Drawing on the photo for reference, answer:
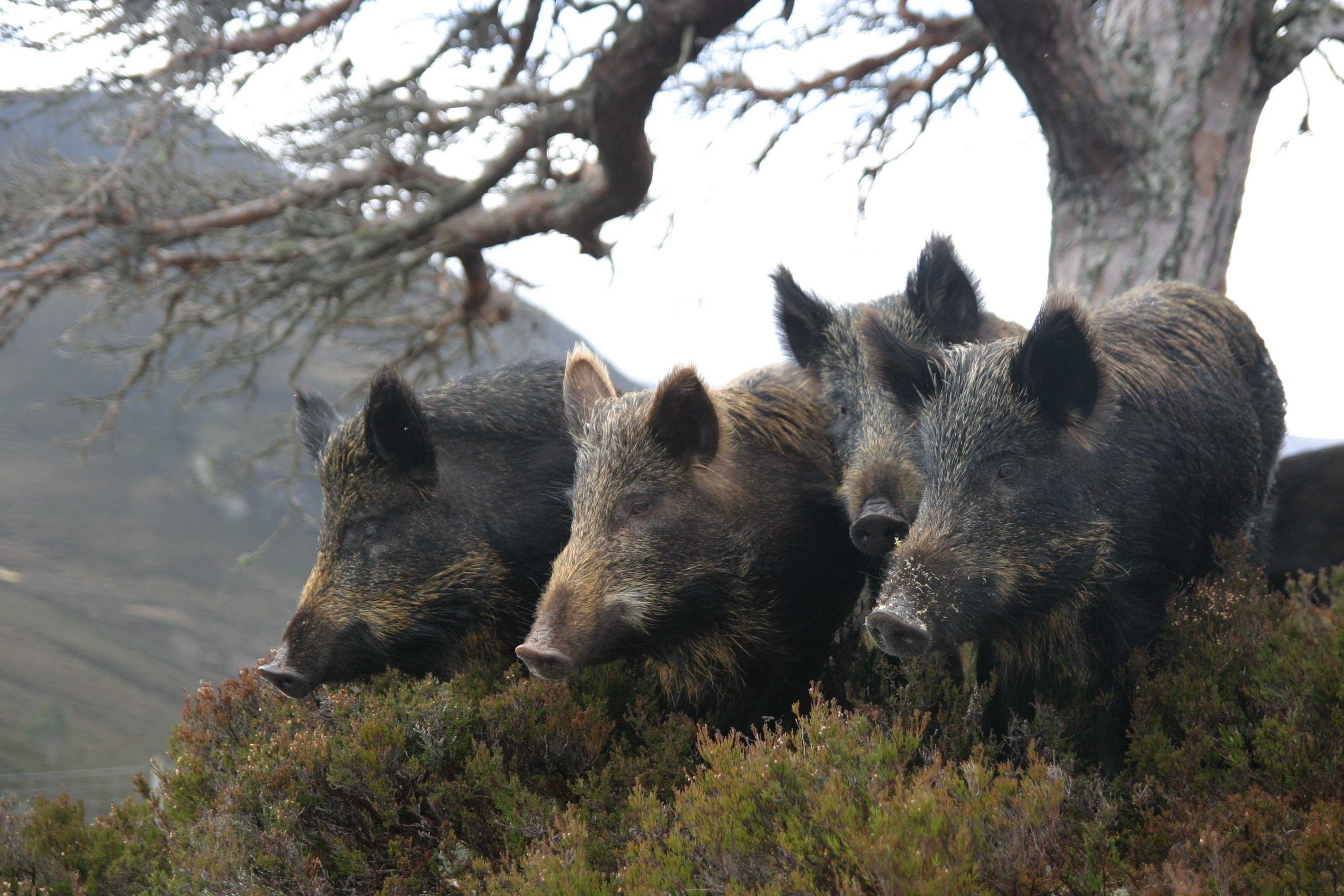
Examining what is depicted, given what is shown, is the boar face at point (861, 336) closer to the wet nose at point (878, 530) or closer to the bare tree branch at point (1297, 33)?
the wet nose at point (878, 530)

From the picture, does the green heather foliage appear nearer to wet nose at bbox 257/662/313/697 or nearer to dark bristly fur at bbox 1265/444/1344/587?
wet nose at bbox 257/662/313/697

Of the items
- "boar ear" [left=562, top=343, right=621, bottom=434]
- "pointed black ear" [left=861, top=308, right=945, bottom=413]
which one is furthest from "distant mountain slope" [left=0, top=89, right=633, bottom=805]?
"pointed black ear" [left=861, top=308, right=945, bottom=413]

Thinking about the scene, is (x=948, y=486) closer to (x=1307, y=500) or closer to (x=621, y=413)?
(x=621, y=413)

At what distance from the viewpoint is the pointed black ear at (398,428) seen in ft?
12.8

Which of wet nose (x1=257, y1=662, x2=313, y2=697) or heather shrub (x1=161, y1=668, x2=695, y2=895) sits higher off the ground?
wet nose (x1=257, y1=662, x2=313, y2=697)

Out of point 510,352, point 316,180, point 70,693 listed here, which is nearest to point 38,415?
point 70,693

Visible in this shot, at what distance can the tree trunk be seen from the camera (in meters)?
7.28

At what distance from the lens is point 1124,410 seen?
132 inches

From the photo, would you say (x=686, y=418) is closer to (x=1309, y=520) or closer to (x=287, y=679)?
(x=287, y=679)

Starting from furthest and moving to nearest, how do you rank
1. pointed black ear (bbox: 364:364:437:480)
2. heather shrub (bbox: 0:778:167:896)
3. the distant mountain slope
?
1. the distant mountain slope
2. heather shrub (bbox: 0:778:167:896)
3. pointed black ear (bbox: 364:364:437:480)

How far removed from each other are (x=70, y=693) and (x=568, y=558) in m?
7.83

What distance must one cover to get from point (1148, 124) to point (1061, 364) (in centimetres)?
527

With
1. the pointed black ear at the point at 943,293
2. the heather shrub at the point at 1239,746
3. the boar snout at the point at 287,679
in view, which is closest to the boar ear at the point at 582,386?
the boar snout at the point at 287,679

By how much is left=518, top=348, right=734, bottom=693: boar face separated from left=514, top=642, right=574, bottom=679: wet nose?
0.73 ft
